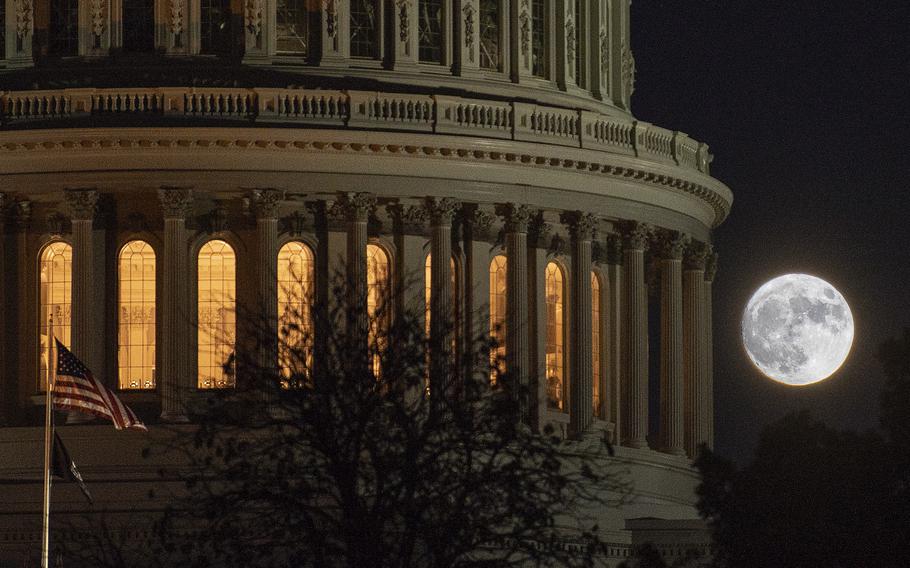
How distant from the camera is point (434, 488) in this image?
71.6 meters

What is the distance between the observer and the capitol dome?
9712 centimetres

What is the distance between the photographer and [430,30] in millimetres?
102000

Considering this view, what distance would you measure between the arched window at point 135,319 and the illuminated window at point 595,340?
Answer: 11.7 m

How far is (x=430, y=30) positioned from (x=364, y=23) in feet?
5.63

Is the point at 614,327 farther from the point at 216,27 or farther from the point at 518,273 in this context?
the point at 216,27

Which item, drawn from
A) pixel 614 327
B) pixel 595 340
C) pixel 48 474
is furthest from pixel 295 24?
pixel 48 474

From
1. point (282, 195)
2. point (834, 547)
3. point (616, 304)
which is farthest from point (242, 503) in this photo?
point (616, 304)

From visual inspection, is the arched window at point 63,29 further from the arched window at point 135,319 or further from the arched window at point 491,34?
the arched window at point 491,34

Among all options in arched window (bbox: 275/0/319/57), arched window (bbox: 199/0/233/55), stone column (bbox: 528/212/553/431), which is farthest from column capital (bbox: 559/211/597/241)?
arched window (bbox: 199/0/233/55)

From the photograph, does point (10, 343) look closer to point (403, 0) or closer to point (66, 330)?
point (66, 330)

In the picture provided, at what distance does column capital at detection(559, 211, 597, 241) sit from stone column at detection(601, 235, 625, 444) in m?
2.33

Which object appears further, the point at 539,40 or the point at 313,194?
the point at 539,40

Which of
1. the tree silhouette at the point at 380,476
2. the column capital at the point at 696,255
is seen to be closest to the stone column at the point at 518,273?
the column capital at the point at 696,255

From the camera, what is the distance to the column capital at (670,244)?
10562 cm
